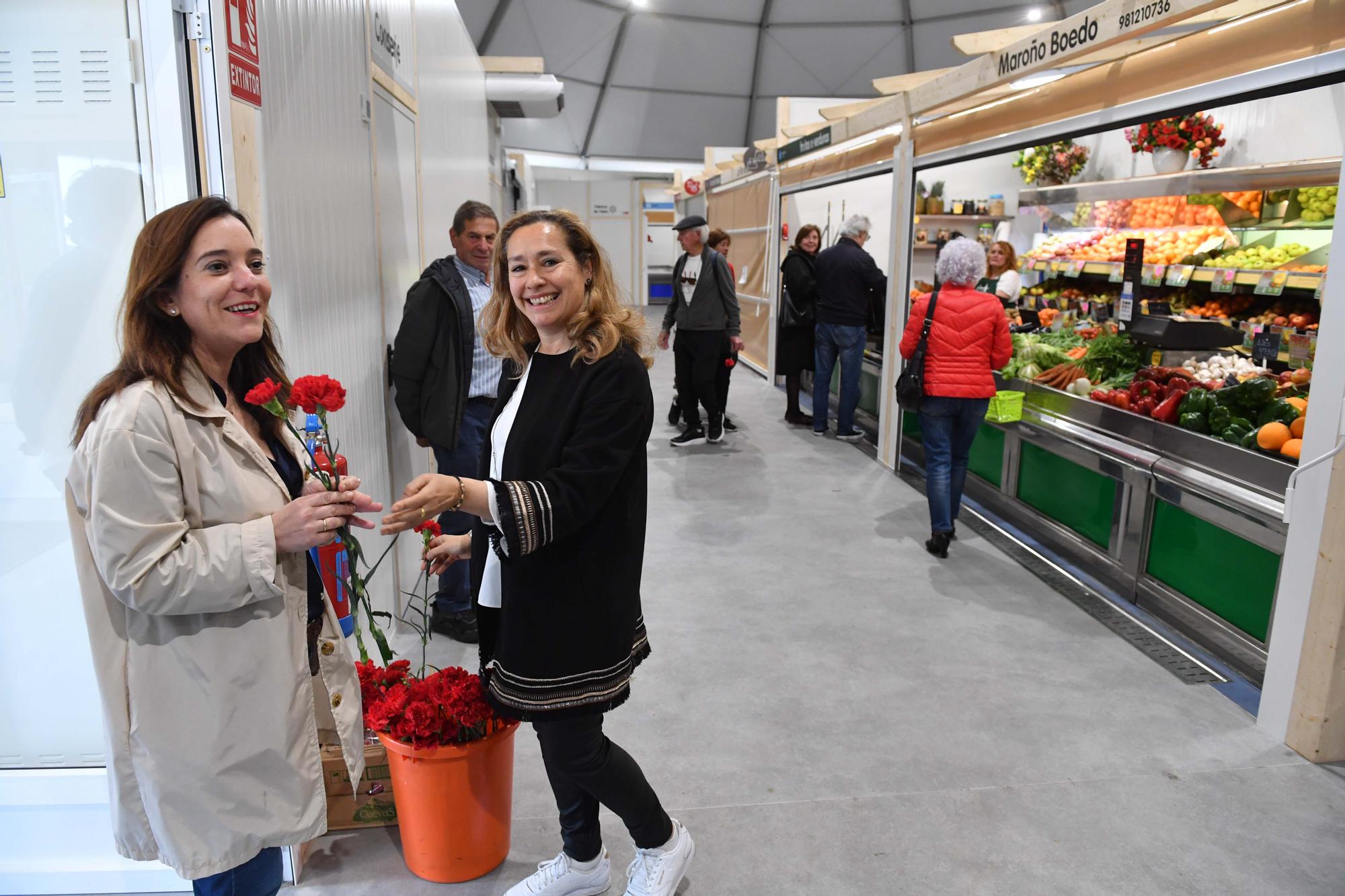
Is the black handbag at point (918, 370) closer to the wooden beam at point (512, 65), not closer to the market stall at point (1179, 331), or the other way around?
the market stall at point (1179, 331)

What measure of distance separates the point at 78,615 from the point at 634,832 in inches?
60.1

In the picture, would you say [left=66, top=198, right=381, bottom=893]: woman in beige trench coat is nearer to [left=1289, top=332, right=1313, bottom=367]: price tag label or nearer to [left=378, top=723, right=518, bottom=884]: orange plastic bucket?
[left=378, top=723, right=518, bottom=884]: orange plastic bucket

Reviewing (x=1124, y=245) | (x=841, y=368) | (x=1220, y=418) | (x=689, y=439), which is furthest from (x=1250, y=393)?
(x=689, y=439)

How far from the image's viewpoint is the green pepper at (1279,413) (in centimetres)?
381

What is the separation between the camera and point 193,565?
1481 millimetres

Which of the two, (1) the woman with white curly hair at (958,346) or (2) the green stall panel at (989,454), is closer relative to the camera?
(1) the woman with white curly hair at (958,346)

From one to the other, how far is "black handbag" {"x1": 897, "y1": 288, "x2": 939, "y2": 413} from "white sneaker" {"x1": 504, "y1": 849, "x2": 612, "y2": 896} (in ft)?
10.2

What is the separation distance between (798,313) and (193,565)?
7051 mm

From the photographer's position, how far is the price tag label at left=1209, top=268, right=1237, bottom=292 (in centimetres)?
543

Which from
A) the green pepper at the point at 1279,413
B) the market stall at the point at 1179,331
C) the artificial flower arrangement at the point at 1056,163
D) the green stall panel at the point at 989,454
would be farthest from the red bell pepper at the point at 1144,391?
the artificial flower arrangement at the point at 1056,163

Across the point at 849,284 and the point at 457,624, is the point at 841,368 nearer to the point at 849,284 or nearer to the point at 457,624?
the point at 849,284

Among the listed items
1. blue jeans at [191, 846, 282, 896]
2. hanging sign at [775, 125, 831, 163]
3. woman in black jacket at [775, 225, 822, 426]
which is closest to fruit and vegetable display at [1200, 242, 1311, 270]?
woman in black jacket at [775, 225, 822, 426]

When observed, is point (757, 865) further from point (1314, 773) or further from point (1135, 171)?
point (1135, 171)

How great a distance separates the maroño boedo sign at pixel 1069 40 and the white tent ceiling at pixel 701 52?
13455mm
